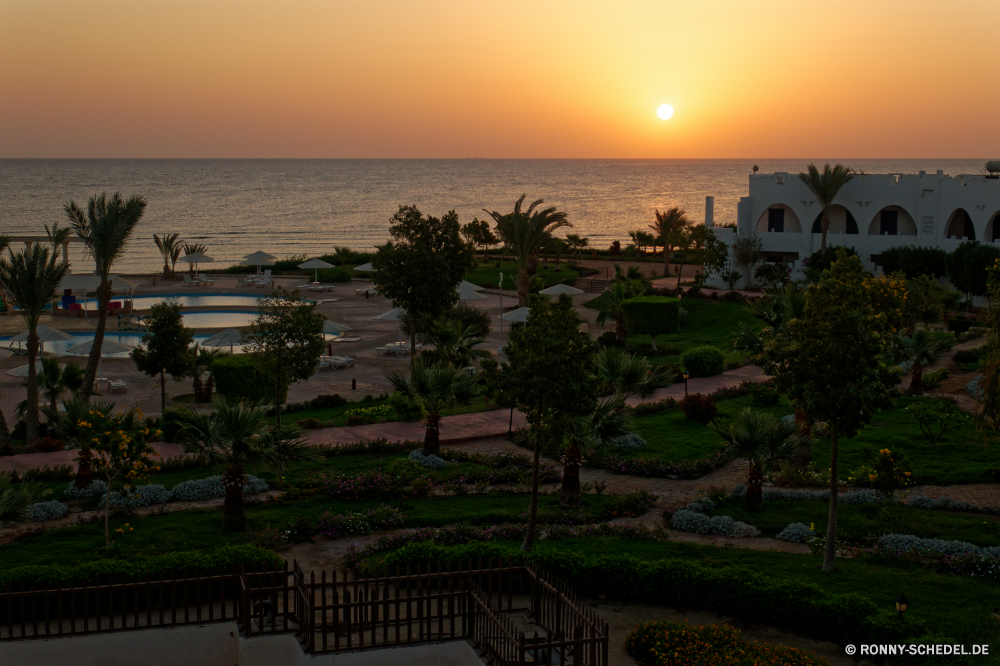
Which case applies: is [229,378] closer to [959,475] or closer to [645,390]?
[645,390]

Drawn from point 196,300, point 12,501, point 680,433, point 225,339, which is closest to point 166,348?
point 225,339

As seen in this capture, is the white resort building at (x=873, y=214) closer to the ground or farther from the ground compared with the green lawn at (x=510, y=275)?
farther from the ground

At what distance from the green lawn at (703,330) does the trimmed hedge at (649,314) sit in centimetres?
37

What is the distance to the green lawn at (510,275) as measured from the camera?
54.3 m

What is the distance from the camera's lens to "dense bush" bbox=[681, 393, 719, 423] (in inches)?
961

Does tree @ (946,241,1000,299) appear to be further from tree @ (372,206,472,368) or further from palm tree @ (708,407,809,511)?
palm tree @ (708,407,809,511)

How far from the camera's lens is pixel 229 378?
2620 cm

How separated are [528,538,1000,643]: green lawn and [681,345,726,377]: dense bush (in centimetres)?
1530

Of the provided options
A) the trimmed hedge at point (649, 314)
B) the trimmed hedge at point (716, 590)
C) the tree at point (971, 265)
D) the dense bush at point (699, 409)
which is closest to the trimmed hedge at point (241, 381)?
the dense bush at point (699, 409)

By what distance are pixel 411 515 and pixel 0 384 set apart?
1993cm

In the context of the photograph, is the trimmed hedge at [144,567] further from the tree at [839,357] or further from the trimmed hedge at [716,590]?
the tree at [839,357]

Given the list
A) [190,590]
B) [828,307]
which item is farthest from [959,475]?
[190,590]

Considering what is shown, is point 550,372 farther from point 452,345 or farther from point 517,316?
point 517,316

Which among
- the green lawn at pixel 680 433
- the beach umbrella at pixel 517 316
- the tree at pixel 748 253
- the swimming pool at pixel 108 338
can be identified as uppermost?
the tree at pixel 748 253
